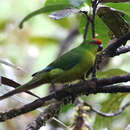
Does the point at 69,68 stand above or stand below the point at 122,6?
below

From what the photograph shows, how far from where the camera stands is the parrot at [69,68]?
152cm

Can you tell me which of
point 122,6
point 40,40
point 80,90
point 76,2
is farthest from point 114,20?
point 40,40

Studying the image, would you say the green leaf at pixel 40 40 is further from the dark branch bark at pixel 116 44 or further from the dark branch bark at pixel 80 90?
the dark branch bark at pixel 80 90

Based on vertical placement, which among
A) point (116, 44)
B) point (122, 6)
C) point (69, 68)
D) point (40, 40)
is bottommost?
point (40, 40)

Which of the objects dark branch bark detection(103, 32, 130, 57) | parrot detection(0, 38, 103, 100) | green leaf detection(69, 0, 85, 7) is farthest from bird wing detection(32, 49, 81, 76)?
green leaf detection(69, 0, 85, 7)

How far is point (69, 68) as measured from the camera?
5.27ft

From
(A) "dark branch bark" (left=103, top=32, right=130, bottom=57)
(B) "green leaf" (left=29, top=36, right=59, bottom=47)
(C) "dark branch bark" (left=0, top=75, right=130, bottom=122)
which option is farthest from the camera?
(B) "green leaf" (left=29, top=36, right=59, bottom=47)

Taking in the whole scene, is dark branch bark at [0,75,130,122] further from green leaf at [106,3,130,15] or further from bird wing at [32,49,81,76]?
green leaf at [106,3,130,15]

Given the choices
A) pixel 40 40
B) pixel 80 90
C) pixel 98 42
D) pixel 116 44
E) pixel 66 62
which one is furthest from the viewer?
pixel 40 40

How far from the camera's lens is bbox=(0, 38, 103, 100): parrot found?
1.52 metres

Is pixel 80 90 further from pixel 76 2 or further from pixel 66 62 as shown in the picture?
pixel 76 2

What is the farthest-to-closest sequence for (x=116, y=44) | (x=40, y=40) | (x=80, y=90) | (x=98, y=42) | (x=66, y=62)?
(x=40, y=40), (x=98, y=42), (x=66, y=62), (x=116, y=44), (x=80, y=90)

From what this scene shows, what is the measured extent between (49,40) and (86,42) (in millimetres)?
2212

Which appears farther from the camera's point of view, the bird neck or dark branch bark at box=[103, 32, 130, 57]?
the bird neck
